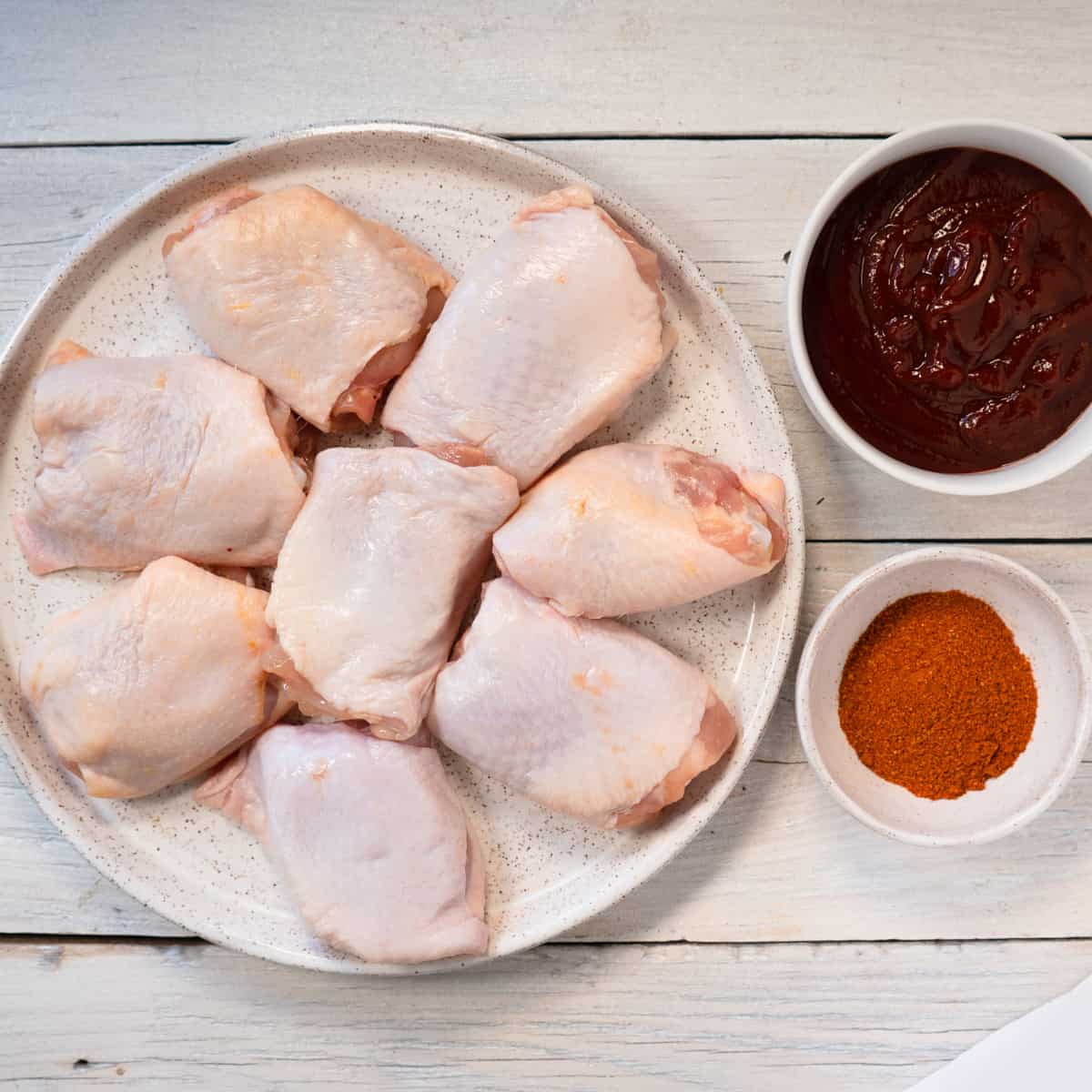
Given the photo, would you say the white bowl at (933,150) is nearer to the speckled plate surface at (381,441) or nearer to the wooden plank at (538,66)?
the speckled plate surface at (381,441)

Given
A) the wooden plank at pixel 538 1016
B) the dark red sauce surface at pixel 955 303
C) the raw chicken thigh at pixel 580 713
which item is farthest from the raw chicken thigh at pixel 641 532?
the wooden plank at pixel 538 1016

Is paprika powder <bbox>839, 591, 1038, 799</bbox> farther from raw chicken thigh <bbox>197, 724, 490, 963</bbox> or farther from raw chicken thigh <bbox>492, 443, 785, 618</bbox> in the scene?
raw chicken thigh <bbox>197, 724, 490, 963</bbox>

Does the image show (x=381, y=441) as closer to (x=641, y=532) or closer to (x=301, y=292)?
(x=301, y=292)

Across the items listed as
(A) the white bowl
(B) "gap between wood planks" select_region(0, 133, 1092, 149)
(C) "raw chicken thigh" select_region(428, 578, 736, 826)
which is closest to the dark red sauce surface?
(A) the white bowl

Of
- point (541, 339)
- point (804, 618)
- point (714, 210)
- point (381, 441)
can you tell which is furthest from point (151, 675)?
point (714, 210)

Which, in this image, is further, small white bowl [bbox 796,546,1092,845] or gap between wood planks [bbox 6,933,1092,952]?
gap between wood planks [bbox 6,933,1092,952]
